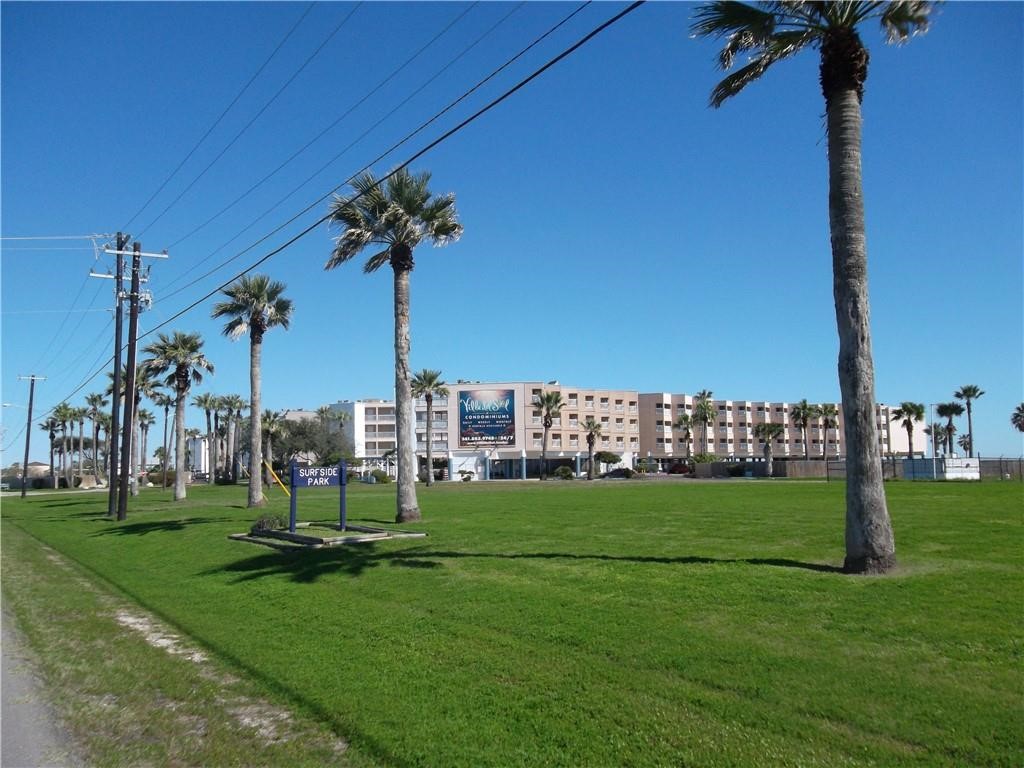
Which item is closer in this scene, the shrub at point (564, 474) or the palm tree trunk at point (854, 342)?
the palm tree trunk at point (854, 342)

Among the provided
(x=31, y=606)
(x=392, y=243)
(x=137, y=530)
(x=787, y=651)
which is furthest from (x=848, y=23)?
(x=137, y=530)

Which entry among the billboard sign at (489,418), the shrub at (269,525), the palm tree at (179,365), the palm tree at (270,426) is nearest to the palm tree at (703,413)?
the billboard sign at (489,418)

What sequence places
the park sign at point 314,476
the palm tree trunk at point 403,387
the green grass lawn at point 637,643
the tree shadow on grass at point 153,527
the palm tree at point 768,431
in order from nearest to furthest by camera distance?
the green grass lawn at point 637,643, the park sign at point 314,476, the palm tree trunk at point 403,387, the tree shadow on grass at point 153,527, the palm tree at point 768,431

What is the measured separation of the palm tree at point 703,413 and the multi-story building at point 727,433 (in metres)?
0.20

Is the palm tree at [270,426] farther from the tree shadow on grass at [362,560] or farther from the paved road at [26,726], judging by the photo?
the paved road at [26,726]

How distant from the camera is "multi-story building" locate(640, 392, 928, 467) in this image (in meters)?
133

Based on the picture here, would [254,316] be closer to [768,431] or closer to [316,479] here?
[316,479]

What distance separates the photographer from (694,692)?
25.0 feet

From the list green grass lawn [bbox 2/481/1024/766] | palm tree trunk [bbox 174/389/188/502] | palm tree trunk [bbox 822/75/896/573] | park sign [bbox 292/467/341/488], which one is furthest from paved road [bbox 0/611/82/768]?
palm tree trunk [bbox 174/389/188/502]

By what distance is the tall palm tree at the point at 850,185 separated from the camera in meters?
11.9

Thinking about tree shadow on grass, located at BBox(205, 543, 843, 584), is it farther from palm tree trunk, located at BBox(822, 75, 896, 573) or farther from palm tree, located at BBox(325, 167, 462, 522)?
palm tree, located at BBox(325, 167, 462, 522)

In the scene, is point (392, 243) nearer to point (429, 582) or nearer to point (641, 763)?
point (429, 582)

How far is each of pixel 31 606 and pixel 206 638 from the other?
5572 mm

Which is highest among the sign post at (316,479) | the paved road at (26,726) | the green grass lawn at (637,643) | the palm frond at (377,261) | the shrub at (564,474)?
the palm frond at (377,261)
